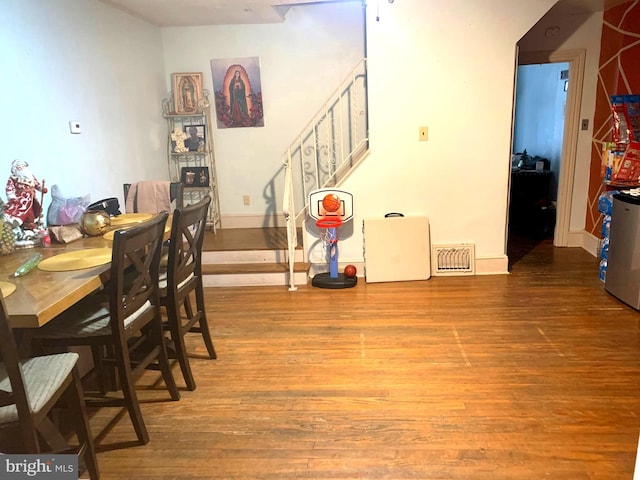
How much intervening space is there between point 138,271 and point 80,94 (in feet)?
7.32

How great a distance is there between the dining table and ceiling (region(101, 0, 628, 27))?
249 cm

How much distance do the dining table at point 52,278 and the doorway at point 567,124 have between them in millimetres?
3799

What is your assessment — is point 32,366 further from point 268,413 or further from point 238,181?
point 238,181

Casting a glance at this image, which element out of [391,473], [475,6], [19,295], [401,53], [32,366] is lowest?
[391,473]

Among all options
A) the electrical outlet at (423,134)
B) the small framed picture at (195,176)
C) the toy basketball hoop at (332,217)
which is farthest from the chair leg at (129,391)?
the small framed picture at (195,176)

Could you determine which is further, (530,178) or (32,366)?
(530,178)

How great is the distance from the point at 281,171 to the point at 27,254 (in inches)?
130

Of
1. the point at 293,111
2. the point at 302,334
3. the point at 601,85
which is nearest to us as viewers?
the point at 302,334

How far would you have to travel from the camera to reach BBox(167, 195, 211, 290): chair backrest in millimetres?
2316

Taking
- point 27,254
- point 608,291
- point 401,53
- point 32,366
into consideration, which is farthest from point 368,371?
point 401,53

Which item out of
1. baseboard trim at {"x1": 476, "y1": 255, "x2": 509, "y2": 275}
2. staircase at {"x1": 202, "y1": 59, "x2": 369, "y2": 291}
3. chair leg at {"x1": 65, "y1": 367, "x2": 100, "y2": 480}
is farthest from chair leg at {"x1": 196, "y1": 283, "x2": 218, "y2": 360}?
baseboard trim at {"x1": 476, "y1": 255, "x2": 509, "y2": 275}

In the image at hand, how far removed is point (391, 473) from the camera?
1.93m

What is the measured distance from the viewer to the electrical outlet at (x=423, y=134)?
4.07 metres

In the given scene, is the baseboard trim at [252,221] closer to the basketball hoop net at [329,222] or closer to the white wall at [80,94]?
the white wall at [80,94]
